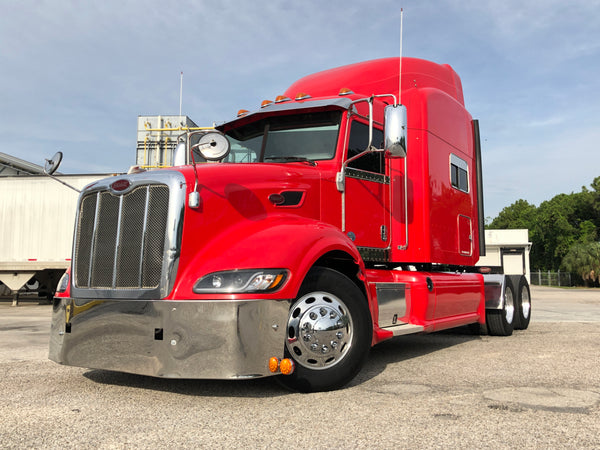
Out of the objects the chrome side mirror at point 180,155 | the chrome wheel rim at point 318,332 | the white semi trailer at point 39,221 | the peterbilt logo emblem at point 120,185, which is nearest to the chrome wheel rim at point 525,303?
the chrome wheel rim at point 318,332

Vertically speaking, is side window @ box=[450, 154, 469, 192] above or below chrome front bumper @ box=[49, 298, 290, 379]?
above

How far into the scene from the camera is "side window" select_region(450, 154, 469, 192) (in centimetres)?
716

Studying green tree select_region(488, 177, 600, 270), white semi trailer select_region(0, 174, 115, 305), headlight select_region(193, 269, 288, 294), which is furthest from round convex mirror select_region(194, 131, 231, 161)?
green tree select_region(488, 177, 600, 270)

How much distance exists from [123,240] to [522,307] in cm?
728

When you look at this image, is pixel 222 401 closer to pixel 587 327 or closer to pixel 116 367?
pixel 116 367

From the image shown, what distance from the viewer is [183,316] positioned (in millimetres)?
3721

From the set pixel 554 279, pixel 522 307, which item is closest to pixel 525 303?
pixel 522 307

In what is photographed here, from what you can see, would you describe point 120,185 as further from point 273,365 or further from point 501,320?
point 501,320

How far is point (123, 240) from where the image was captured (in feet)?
13.7

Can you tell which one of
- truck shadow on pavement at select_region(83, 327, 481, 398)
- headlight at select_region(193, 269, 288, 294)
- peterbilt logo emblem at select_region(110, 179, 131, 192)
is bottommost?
truck shadow on pavement at select_region(83, 327, 481, 398)

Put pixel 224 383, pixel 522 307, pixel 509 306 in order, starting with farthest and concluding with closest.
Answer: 1. pixel 522 307
2. pixel 509 306
3. pixel 224 383

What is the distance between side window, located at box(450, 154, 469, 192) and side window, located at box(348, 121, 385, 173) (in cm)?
168

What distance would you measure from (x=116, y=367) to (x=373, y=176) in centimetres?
317

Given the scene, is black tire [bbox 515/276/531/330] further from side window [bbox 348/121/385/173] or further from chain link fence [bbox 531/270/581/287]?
chain link fence [bbox 531/270/581/287]
